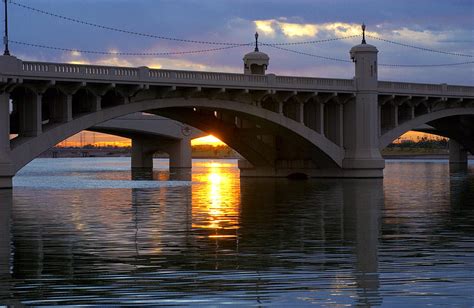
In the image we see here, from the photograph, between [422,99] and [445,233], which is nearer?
[445,233]

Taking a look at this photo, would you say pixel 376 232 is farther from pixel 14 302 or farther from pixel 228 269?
pixel 14 302

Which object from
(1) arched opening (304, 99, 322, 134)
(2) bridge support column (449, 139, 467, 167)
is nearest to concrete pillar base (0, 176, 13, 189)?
(1) arched opening (304, 99, 322, 134)

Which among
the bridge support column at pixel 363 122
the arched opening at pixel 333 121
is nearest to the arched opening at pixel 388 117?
the bridge support column at pixel 363 122

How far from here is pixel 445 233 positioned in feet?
102

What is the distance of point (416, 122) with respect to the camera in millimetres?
94812

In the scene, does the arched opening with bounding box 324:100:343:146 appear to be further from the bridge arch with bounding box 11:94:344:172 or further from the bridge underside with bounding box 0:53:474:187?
the bridge arch with bounding box 11:94:344:172

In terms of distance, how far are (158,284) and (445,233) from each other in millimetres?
14300

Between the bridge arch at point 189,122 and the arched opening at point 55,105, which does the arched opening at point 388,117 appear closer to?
the bridge arch at point 189,122

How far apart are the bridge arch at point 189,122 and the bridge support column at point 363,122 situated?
1.34 m

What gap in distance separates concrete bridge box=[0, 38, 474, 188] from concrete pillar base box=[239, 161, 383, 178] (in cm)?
9

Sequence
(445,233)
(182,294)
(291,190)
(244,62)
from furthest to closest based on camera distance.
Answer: (244,62), (291,190), (445,233), (182,294)

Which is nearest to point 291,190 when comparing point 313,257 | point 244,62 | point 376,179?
point 376,179


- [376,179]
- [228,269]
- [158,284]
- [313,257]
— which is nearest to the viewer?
[158,284]

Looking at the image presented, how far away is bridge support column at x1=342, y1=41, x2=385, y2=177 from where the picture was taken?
85.4 metres
